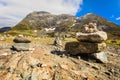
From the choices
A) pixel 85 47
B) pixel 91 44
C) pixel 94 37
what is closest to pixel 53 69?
pixel 85 47

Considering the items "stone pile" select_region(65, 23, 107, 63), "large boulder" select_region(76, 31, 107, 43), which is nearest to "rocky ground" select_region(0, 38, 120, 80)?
"stone pile" select_region(65, 23, 107, 63)

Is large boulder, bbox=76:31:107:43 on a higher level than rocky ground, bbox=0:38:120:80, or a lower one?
higher

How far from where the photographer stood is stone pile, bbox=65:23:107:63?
108 feet

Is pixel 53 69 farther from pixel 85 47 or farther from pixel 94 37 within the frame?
pixel 94 37

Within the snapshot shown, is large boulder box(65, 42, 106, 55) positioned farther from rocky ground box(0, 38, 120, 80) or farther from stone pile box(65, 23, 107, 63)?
rocky ground box(0, 38, 120, 80)

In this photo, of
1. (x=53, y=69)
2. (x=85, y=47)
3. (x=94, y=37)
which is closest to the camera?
(x=53, y=69)

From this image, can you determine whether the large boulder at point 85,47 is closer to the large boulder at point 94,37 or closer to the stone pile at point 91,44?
the stone pile at point 91,44

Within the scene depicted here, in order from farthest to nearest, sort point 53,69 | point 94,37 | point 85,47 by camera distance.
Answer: point 85,47 < point 94,37 < point 53,69

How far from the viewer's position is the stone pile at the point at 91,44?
3291 centimetres

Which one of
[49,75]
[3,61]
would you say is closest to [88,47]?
[49,75]

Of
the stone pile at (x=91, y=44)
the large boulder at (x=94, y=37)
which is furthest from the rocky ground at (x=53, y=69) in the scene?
the large boulder at (x=94, y=37)

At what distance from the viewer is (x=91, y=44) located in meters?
33.2

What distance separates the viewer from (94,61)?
32.7 meters

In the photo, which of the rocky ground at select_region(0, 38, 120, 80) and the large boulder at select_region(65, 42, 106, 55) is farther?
the large boulder at select_region(65, 42, 106, 55)
